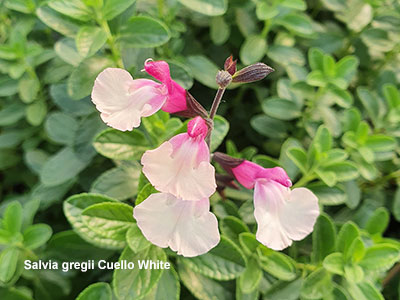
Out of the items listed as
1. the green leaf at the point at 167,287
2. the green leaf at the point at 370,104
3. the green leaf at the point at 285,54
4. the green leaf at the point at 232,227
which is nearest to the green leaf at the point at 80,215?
the green leaf at the point at 167,287

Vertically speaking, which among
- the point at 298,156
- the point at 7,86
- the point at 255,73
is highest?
the point at 255,73

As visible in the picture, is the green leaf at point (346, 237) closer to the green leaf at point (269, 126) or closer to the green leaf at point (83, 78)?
the green leaf at point (269, 126)

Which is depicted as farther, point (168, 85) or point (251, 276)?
point (251, 276)

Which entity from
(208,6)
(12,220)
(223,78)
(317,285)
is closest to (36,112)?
(12,220)

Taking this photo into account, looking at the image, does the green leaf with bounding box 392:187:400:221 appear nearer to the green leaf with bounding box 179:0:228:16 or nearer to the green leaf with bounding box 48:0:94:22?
the green leaf with bounding box 179:0:228:16

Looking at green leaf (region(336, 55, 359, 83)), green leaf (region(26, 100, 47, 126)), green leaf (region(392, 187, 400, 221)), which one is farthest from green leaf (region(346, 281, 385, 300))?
green leaf (region(26, 100, 47, 126))

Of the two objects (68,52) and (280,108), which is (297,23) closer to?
(280,108)
